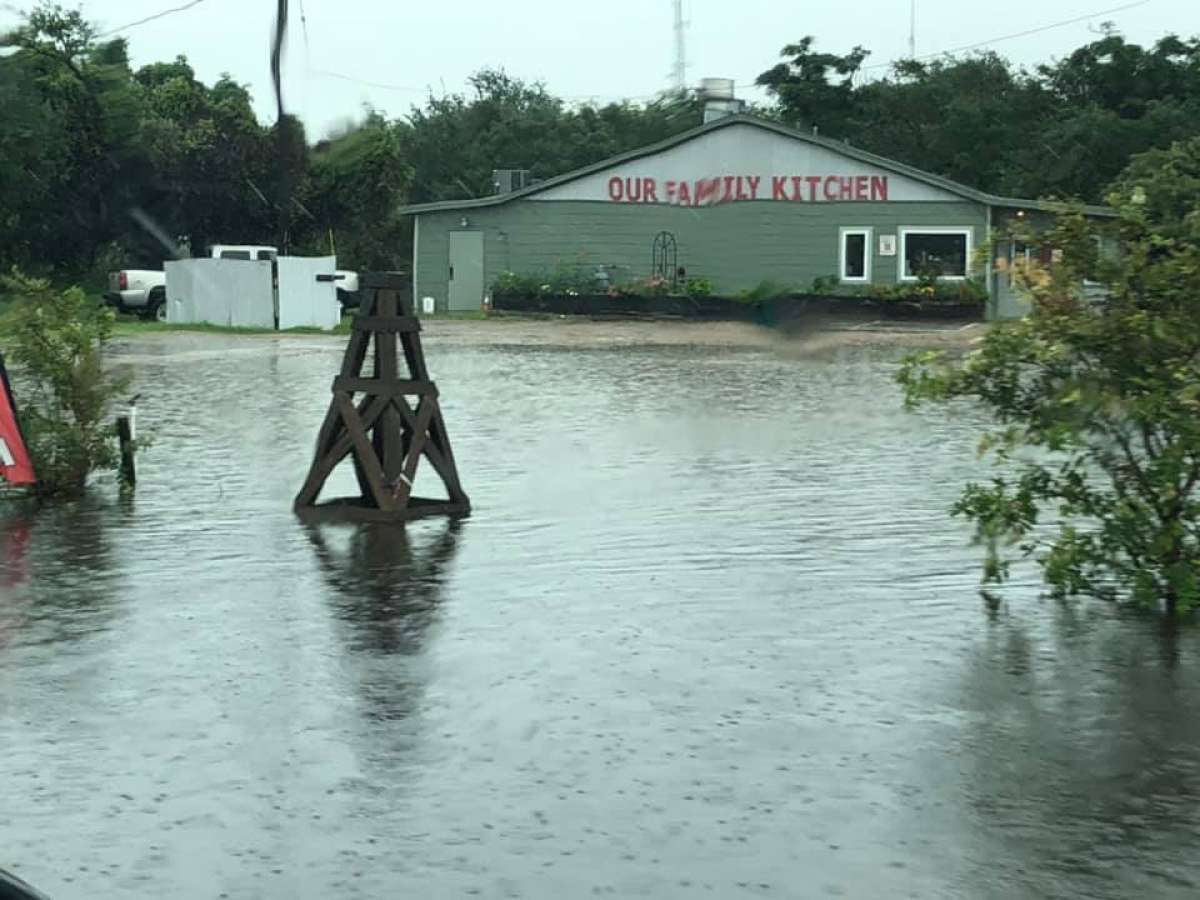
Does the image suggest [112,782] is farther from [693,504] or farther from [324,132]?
[324,132]

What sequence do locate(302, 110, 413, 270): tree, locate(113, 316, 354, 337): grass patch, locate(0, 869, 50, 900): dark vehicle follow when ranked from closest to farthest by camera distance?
locate(0, 869, 50, 900): dark vehicle, locate(113, 316, 354, 337): grass patch, locate(302, 110, 413, 270): tree

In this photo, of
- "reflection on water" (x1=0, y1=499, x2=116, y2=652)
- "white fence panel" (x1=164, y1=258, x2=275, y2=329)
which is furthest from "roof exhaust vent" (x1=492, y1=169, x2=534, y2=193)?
"reflection on water" (x1=0, y1=499, x2=116, y2=652)

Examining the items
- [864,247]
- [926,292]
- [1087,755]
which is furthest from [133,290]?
[1087,755]

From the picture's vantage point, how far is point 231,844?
19.5ft

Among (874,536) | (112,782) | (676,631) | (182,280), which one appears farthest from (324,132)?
(112,782)

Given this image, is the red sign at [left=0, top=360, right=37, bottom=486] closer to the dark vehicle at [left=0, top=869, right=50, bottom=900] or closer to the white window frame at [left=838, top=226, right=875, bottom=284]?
the dark vehicle at [left=0, top=869, right=50, bottom=900]

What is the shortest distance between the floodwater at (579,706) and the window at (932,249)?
106ft

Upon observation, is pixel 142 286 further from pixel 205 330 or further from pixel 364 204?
pixel 364 204

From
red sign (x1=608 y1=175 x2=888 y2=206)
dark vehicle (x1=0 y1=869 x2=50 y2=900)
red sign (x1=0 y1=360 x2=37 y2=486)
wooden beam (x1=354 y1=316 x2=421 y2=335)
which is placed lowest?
red sign (x1=0 y1=360 x2=37 y2=486)

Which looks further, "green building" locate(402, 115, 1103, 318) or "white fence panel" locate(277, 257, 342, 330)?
"green building" locate(402, 115, 1103, 318)

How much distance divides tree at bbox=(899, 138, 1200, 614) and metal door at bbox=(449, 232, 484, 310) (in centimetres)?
4107

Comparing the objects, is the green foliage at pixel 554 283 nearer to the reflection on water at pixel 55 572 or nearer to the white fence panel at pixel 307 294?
the white fence panel at pixel 307 294

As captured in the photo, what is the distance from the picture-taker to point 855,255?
47531 millimetres

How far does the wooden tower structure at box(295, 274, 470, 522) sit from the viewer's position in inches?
519
